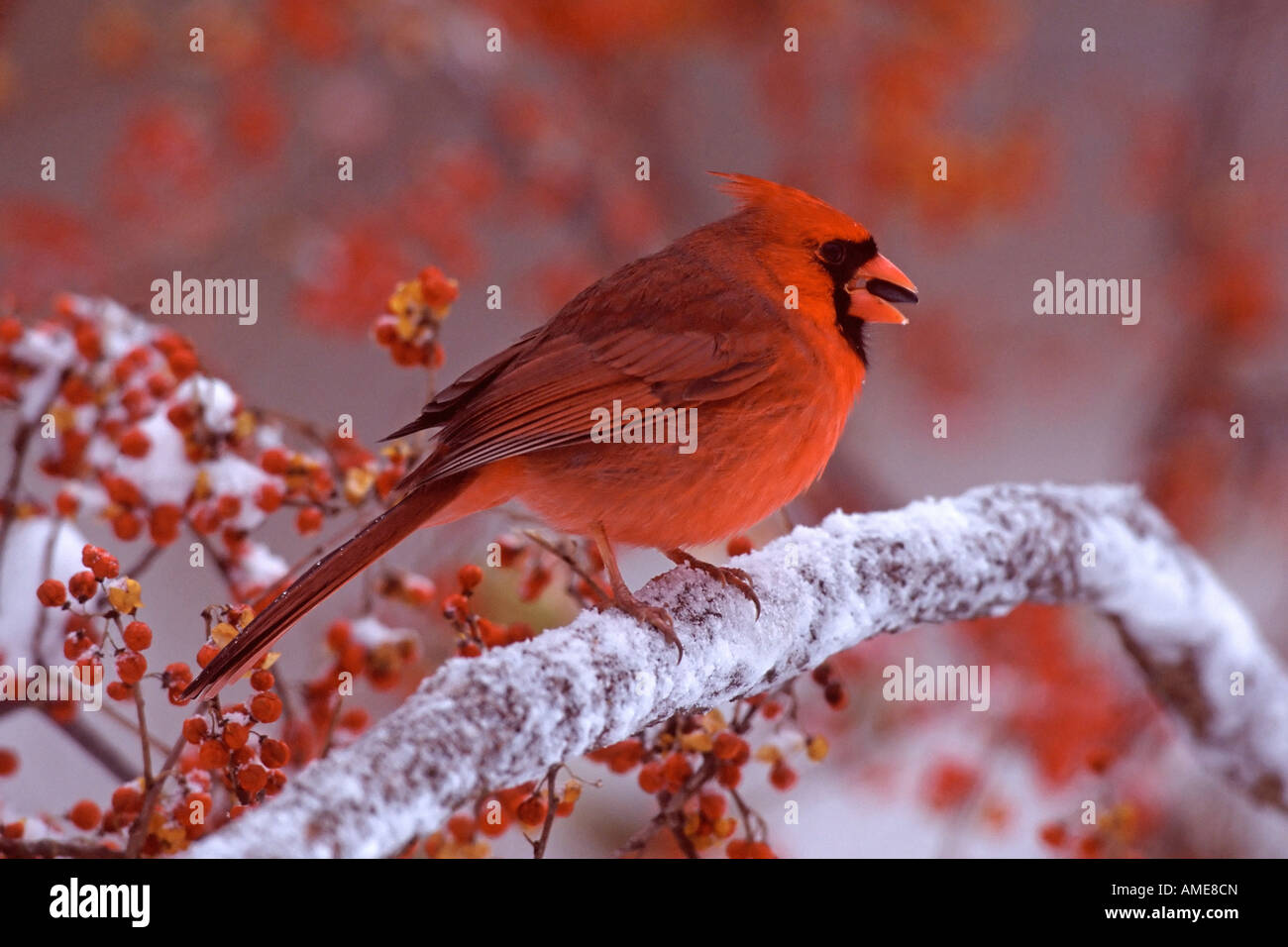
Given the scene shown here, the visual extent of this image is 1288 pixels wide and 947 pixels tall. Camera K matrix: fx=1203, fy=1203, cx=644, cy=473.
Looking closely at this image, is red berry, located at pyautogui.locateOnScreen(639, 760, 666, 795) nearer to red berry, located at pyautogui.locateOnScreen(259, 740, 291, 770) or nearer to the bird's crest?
red berry, located at pyautogui.locateOnScreen(259, 740, 291, 770)

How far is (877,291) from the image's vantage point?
1442 mm

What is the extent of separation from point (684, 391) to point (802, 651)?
1.05 feet

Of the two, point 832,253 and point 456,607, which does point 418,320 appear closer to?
point 456,607

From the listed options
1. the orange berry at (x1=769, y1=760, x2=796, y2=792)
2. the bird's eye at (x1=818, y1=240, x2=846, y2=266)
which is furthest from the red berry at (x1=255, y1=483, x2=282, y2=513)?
the bird's eye at (x1=818, y1=240, x2=846, y2=266)

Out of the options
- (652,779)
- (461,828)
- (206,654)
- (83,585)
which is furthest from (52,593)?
(652,779)

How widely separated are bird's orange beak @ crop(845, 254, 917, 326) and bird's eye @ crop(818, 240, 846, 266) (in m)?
0.03

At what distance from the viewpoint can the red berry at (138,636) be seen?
99cm

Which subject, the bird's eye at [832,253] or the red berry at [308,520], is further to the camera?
the bird's eye at [832,253]

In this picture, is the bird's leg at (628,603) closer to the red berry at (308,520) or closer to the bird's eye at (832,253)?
the red berry at (308,520)

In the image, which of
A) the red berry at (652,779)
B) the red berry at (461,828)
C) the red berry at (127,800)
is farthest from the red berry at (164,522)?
the red berry at (652,779)

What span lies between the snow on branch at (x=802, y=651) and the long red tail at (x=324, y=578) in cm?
19

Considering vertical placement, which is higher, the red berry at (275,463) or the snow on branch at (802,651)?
the red berry at (275,463)

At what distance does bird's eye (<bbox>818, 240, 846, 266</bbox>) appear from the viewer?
143 cm
